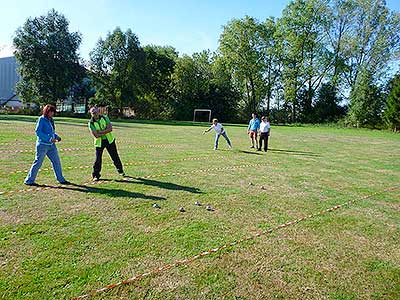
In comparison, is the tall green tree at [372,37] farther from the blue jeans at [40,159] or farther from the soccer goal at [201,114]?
the blue jeans at [40,159]

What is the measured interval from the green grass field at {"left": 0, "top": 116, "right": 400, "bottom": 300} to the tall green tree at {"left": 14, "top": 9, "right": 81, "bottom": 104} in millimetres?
42731

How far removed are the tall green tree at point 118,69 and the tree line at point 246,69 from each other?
16cm

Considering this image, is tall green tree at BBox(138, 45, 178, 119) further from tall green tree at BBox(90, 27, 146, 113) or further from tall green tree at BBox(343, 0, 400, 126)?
tall green tree at BBox(343, 0, 400, 126)

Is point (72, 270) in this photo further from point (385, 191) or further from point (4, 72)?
point (4, 72)

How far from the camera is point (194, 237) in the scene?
4.46 m

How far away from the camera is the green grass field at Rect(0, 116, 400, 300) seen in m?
3.29

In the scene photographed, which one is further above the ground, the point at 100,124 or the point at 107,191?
the point at 100,124

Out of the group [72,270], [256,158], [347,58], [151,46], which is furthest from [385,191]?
[151,46]

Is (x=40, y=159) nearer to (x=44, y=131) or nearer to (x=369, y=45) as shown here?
(x=44, y=131)

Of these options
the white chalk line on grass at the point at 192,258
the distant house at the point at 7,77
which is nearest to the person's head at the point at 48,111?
the white chalk line on grass at the point at 192,258

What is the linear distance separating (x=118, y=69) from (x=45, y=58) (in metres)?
10.4

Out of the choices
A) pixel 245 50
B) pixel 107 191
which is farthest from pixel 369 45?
pixel 107 191

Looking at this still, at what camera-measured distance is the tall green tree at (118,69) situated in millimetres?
49969

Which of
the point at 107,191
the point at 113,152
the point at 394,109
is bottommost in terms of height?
the point at 107,191
